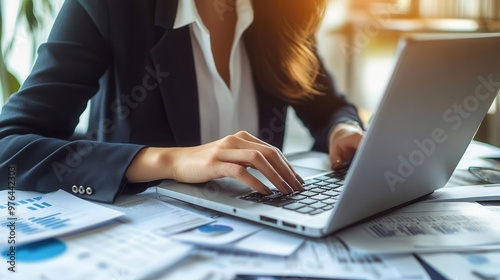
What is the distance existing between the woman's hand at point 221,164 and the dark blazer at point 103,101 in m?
0.03

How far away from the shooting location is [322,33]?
10.6 ft

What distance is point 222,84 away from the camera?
1.09 meters

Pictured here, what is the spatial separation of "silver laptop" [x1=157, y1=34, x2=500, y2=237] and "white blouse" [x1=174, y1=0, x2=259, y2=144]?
Answer: 1.30 feet

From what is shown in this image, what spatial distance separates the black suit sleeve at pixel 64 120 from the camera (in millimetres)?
720

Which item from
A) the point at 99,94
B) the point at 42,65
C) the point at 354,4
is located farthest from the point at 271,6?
the point at 354,4

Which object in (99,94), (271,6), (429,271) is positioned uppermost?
(271,6)

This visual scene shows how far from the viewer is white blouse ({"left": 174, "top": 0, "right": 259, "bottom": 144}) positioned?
1.04 m

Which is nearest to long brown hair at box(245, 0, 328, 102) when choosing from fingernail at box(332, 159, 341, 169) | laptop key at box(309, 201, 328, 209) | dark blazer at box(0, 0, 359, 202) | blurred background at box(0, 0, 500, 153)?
dark blazer at box(0, 0, 359, 202)

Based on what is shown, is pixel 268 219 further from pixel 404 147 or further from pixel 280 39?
pixel 280 39

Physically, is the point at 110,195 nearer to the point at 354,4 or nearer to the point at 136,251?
the point at 136,251

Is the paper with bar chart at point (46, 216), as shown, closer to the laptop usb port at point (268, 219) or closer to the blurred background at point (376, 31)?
the laptop usb port at point (268, 219)

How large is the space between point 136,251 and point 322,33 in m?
2.90

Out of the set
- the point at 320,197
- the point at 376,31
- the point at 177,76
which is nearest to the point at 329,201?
the point at 320,197

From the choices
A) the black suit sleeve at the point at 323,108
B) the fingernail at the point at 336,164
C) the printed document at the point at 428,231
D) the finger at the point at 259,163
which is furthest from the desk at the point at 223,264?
the black suit sleeve at the point at 323,108
